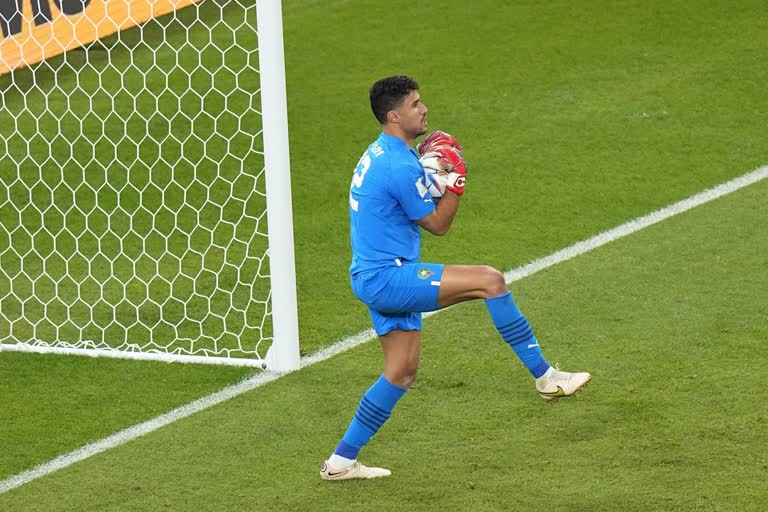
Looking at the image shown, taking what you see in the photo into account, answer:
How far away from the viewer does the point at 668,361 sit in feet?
22.0

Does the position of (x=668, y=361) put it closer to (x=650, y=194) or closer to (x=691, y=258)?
(x=691, y=258)

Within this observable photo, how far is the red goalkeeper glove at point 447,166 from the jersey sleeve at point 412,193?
0.09 metres

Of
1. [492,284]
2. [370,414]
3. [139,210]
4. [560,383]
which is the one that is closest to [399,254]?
[492,284]

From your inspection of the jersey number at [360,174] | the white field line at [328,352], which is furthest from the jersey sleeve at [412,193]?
the white field line at [328,352]

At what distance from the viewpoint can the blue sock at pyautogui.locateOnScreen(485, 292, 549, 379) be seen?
5.60 m

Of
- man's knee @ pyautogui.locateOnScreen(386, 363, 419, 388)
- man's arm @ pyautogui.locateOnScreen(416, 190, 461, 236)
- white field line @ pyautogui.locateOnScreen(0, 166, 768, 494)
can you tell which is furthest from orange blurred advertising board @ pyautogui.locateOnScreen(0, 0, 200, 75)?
man's knee @ pyautogui.locateOnScreen(386, 363, 419, 388)

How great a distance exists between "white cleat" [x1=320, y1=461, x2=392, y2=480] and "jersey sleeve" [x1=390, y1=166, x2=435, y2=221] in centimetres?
112

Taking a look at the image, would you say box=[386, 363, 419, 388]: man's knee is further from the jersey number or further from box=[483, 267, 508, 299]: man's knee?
the jersey number

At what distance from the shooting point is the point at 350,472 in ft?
18.7

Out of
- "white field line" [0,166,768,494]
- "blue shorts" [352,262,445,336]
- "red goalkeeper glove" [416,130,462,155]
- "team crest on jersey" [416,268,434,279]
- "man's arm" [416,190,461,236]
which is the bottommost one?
"white field line" [0,166,768,494]

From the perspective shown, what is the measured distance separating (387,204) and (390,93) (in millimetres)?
462

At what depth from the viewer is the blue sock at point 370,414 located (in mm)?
5562

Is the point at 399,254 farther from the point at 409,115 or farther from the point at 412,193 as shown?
the point at 409,115

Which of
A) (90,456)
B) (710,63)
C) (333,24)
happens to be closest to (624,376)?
(90,456)
